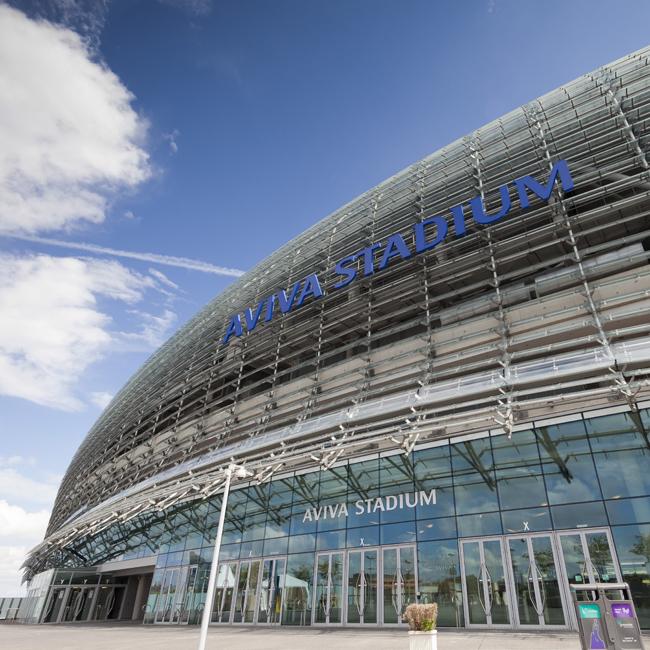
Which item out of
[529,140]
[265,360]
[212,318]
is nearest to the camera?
[529,140]

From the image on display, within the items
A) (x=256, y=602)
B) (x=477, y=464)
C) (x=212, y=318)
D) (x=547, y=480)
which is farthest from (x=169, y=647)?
(x=212, y=318)

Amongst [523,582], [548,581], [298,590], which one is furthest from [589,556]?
[298,590]

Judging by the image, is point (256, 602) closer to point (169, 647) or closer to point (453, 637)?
point (169, 647)

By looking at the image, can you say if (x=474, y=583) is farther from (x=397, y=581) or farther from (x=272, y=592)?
(x=272, y=592)

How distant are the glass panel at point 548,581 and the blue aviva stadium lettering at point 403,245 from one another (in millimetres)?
11133

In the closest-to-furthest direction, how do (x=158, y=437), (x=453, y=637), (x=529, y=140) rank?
Answer: (x=453, y=637) → (x=529, y=140) → (x=158, y=437)

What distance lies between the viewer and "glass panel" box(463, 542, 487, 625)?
1419 cm

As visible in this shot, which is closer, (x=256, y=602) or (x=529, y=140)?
(x=256, y=602)

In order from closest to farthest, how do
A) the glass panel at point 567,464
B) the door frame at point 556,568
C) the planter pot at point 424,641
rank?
the planter pot at point 424,641
the door frame at point 556,568
the glass panel at point 567,464

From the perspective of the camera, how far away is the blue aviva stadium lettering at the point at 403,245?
1718cm

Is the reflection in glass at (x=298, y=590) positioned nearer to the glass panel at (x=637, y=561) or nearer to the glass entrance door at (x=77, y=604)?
the glass panel at (x=637, y=561)

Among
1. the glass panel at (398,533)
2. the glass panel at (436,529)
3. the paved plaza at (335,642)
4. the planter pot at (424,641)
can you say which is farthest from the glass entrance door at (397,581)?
the planter pot at (424,641)

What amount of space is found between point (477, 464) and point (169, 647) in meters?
10.9

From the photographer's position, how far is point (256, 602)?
19609mm
